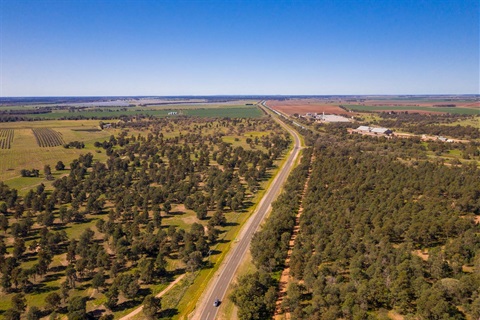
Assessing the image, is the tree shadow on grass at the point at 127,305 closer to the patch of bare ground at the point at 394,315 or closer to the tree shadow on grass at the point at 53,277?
the tree shadow on grass at the point at 53,277

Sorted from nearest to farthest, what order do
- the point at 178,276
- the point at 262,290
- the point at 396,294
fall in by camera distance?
the point at 396,294 < the point at 262,290 < the point at 178,276

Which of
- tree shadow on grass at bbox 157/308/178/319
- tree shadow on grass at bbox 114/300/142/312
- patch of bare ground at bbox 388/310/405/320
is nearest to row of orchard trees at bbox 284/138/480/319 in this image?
patch of bare ground at bbox 388/310/405/320

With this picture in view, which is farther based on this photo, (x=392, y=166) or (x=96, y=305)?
(x=392, y=166)

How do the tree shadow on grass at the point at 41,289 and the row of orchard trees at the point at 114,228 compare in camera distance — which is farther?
the row of orchard trees at the point at 114,228

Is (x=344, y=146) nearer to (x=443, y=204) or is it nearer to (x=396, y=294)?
(x=443, y=204)

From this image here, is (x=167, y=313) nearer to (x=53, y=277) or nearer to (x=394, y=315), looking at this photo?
(x=53, y=277)

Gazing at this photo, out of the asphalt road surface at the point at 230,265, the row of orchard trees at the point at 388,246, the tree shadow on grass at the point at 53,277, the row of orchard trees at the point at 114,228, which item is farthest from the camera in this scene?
the tree shadow on grass at the point at 53,277

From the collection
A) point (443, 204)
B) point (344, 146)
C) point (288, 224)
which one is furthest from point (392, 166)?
point (288, 224)

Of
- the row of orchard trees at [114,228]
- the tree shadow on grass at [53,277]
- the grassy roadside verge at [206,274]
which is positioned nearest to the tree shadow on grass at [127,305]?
the row of orchard trees at [114,228]

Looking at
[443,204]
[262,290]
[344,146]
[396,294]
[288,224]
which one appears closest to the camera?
[396,294]
